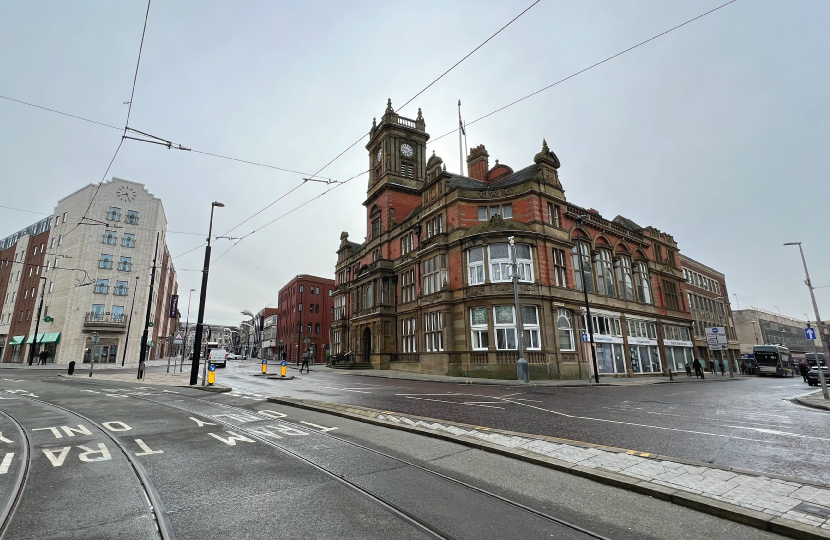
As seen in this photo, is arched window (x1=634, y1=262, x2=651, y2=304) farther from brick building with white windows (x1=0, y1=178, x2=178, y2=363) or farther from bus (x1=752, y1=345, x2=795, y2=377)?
brick building with white windows (x1=0, y1=178, x2=178, y2=363)

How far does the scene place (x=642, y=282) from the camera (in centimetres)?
3953

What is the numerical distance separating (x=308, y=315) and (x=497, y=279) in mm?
55196

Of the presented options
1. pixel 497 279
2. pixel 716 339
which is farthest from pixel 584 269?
pixel 716 339

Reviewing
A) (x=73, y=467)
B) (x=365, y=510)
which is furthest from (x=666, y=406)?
(x=73, y=467)

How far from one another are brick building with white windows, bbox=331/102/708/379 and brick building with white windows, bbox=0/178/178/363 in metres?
28.0

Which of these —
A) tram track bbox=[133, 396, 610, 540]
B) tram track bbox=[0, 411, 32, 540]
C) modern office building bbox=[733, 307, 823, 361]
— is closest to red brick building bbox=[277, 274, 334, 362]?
tram track bbox=[0, 411, 32, 540]

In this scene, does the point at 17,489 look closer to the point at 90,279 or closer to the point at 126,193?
the point at 90,279

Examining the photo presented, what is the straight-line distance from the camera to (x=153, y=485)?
5148mm

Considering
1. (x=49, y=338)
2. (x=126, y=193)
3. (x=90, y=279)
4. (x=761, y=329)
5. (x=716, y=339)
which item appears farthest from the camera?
(x=761, y=329)

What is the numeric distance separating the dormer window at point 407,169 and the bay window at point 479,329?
2282 centimetres

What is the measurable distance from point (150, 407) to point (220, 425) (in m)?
4.59

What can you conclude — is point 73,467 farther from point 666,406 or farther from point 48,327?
point 48,327

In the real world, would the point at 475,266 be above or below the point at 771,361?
above

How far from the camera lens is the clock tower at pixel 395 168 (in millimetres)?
43719
